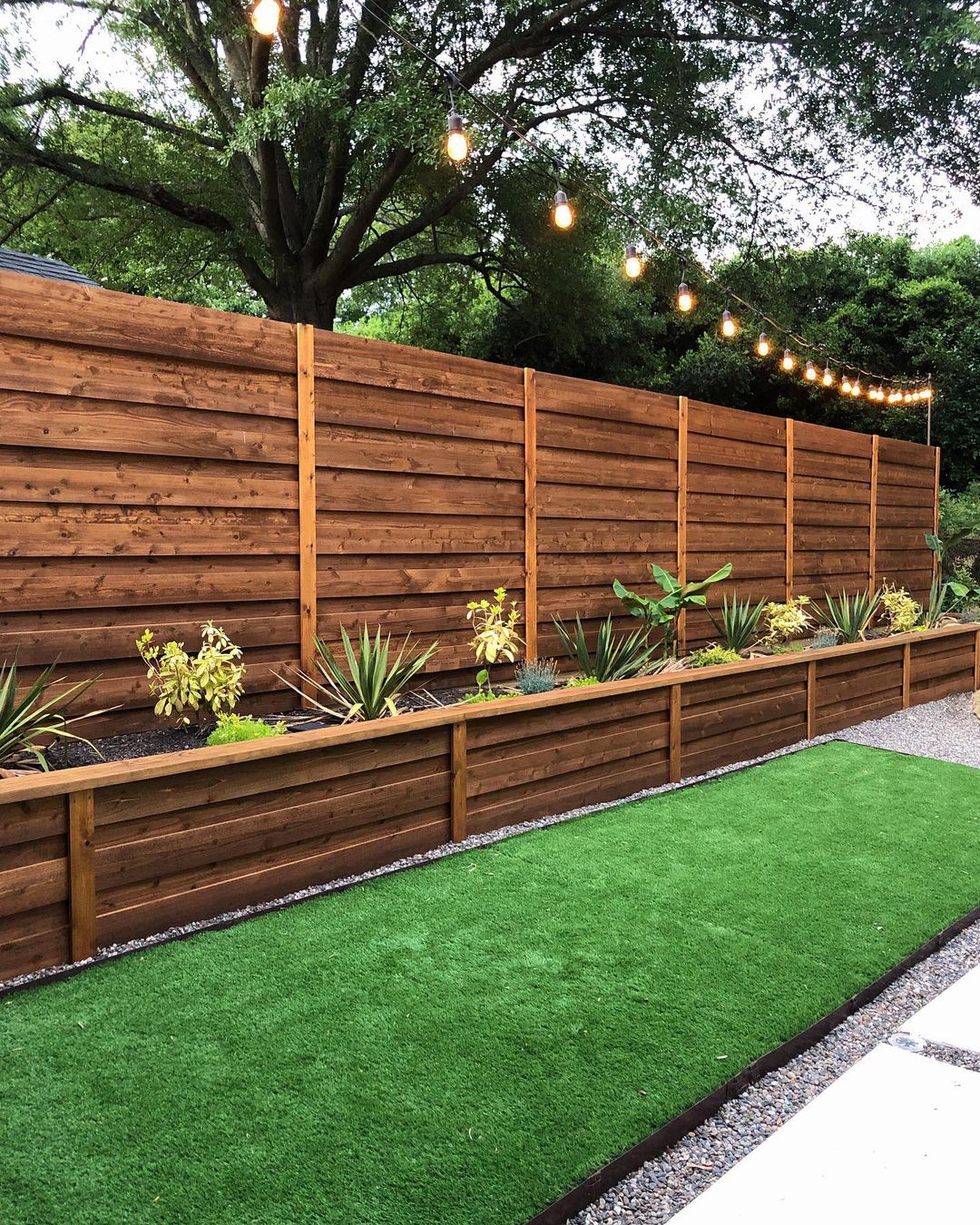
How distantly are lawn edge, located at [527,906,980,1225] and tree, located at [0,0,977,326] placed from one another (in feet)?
25.6

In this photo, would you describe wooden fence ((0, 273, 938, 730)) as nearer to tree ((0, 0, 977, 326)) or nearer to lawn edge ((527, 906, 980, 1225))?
lawn edge ((527, 906, 980, 1225))

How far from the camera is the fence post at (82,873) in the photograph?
2.50 meters

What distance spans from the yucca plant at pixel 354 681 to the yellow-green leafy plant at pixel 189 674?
14.8 inches

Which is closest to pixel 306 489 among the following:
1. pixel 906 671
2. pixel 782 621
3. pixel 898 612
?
pixel 782 621

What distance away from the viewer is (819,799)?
4.36 m

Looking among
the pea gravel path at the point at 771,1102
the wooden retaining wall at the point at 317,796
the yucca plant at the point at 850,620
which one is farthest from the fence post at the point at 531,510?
the yucca plant at the point at 850,620

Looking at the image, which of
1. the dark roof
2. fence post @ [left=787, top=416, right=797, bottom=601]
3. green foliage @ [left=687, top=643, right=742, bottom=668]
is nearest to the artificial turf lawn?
green foliage @ [left=687, top=643, right=742, bottom=668]

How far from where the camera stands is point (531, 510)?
16.3 feet

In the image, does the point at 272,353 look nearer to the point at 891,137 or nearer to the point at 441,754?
the point at 441,754

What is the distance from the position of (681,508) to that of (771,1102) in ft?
15.0

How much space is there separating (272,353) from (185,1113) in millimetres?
2998

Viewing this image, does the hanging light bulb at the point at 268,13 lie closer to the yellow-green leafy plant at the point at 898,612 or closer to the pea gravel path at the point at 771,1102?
the pea gravel path at the point at 771,1102

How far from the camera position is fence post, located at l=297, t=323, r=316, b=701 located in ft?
12.8

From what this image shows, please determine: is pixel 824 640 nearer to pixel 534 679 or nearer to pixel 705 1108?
pixel 534 679
